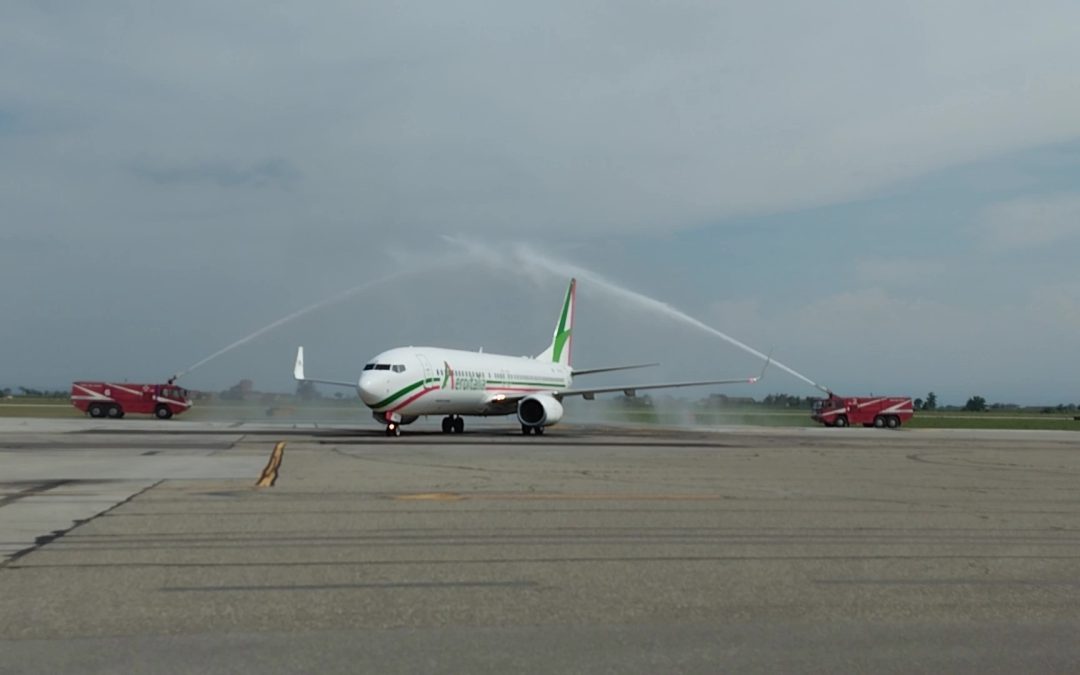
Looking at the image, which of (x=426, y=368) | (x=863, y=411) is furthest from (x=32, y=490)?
(x=863, y=411)

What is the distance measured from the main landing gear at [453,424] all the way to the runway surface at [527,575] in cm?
3321

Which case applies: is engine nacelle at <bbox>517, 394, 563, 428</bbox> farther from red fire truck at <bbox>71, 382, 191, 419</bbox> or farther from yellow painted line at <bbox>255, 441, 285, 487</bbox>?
red fire truck at <bbox>71, 382, 191, 419</bbox>

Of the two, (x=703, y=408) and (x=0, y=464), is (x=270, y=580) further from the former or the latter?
(x=703, y=408)

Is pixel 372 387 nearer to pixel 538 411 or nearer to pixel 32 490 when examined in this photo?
pixel 538 411

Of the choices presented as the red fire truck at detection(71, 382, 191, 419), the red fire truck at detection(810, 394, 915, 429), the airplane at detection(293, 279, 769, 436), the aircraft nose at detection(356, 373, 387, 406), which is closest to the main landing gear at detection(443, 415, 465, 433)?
the airplane at detection(293, 279, 769, 436)

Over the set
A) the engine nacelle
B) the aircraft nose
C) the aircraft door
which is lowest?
the engine nacelle

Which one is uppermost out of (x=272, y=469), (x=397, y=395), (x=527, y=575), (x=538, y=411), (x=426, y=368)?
(x=426, y=368)

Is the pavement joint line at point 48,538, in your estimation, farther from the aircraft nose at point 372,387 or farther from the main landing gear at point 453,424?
the main landing gear at point 453,424

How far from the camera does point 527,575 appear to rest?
10328 mm

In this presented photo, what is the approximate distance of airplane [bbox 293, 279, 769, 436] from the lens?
44.8 metres

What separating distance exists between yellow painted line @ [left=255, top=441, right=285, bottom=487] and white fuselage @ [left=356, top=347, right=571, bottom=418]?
12799 millimetres

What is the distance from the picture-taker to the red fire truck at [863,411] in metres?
75.2

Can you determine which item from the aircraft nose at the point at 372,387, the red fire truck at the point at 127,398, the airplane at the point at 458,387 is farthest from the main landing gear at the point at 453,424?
the red fire truck at the point at 127,398

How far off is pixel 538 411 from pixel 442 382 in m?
5.47
